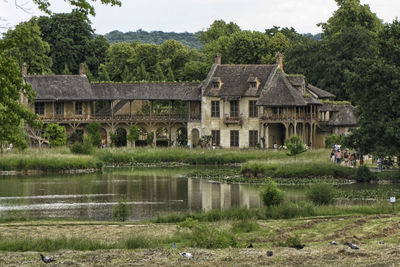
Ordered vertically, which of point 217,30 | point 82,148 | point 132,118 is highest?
point 217,30

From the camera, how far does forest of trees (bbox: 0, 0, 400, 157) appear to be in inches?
1581

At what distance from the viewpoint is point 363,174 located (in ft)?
134

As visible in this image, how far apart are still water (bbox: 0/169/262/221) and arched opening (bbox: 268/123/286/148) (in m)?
17.2

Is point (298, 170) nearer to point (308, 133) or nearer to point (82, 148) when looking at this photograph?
point (82, 148)

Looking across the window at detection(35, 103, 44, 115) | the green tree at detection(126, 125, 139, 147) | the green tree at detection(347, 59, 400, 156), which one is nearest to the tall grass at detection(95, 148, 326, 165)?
the green tree at detection(126, 125, 139, 147)

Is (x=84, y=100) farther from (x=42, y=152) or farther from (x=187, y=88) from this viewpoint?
(x=42, y=152)

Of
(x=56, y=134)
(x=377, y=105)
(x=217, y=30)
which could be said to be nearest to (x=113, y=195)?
(x=377, y=105)

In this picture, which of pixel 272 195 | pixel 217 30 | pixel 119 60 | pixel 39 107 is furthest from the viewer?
pixel 217 30

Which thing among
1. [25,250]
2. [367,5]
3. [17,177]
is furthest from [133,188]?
[367,5]

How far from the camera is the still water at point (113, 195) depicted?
3069cm

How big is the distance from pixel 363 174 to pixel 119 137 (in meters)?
30.8

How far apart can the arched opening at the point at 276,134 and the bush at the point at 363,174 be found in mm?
22153

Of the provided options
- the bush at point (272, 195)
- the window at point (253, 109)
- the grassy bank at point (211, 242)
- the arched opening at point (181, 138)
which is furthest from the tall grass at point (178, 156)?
the grassy bank at point (211, 242)

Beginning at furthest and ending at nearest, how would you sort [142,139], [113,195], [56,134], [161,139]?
[142,139] → [161,139] → [56,134] → [113,195]
